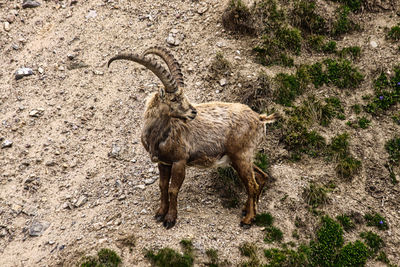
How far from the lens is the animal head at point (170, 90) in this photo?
24.6 ft

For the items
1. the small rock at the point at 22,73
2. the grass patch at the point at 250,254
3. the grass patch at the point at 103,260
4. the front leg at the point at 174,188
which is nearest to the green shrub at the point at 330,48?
the front leg at the point at 174,188

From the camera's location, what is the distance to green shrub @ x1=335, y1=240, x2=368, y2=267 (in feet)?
30.0

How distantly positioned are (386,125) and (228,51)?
5.19m

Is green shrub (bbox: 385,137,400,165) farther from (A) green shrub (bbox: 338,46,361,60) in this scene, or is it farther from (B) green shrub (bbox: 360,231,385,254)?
(A) green shrub (bbox: 338,46,361,60)

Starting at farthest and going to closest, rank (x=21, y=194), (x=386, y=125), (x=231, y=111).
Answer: (x=386, y=125) < (x=21, y=194) < (x=231, y=111)

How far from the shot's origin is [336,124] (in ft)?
37.9

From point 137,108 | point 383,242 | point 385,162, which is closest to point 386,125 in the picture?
point 385,162

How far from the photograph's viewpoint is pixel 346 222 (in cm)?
975

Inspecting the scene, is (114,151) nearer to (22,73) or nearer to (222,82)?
(222,82)

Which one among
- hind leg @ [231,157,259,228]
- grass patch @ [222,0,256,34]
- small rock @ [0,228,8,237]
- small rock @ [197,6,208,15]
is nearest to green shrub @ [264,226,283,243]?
hind leg @ [231,157,259,228]

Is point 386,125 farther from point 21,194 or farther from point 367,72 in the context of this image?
point 21,194

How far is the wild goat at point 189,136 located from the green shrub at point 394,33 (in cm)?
622

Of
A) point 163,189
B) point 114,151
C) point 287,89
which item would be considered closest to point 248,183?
point 163,189

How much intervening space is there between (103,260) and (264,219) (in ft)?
12.5
